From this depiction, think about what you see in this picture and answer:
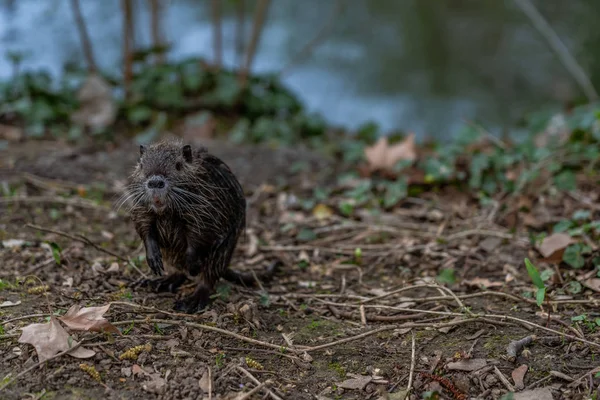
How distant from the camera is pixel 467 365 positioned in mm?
3074

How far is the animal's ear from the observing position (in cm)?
361

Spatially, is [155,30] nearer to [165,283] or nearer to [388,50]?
[165,283]

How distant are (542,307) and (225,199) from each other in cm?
178

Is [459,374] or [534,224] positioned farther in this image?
[534,224]

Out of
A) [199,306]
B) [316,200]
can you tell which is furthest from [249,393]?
[316,200]

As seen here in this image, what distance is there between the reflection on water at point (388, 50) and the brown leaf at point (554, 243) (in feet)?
17.1

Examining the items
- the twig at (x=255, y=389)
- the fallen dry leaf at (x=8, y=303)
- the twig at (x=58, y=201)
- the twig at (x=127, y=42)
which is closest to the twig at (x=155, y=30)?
the twig at (x=127, y=42)

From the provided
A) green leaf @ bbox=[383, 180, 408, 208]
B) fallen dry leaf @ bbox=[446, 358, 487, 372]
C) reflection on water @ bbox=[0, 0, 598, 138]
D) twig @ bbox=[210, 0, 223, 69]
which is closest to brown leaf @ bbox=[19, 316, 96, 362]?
fallen dry leaf @ bbox=[446, 358, 487, 372]

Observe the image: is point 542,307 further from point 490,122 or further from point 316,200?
point 490,122

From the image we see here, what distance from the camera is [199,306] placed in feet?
11.8

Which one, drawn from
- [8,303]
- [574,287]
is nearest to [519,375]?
[574,287]

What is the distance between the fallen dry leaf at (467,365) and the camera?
3057 mm

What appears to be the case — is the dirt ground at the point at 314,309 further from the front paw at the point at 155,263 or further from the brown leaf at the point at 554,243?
the front paw at the point at 155,263

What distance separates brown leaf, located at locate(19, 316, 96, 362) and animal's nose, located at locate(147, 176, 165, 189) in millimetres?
793
